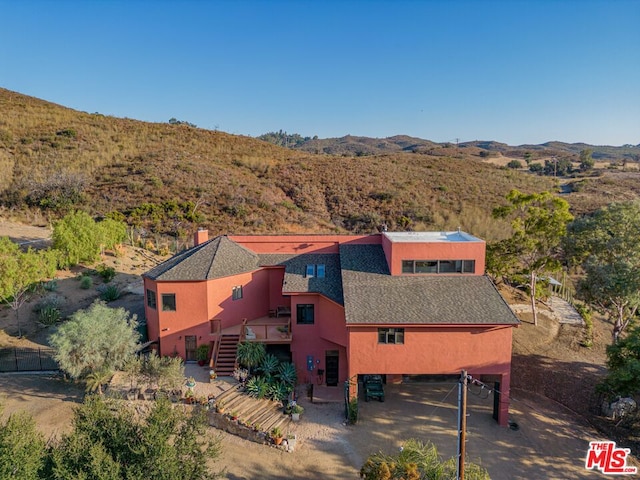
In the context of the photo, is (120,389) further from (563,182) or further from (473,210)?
(563,182)

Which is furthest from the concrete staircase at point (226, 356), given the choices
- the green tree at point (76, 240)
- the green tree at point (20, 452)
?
the green tree at point (76, 240)

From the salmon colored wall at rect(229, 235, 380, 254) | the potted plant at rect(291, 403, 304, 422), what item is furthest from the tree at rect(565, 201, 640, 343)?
the potted plant at rect(291, 403, 304, 422)

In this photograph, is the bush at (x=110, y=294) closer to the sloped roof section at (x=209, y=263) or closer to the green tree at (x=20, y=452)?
the sloped roof section at (x=209, y=263)

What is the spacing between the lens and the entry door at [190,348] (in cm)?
2212

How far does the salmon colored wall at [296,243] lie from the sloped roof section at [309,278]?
1.41 feet

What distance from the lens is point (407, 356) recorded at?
1791cm

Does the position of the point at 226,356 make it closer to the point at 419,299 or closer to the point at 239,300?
the point at 239,300

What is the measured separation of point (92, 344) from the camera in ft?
60.3

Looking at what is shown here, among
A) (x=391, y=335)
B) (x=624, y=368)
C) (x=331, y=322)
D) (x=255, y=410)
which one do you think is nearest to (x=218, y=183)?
(x=331, y=322)

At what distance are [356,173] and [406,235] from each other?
145ft

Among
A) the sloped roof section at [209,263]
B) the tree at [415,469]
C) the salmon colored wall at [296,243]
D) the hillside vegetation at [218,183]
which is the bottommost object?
the tree at [415,469]

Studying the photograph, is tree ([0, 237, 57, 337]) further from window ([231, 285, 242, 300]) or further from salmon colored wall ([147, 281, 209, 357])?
window ([231, 285, 242, 300])

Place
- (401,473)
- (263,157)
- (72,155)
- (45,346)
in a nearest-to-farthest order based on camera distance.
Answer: (401,473) → (45,346) → (72,155) → (263,157)

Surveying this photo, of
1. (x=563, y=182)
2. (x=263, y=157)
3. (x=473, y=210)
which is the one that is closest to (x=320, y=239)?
(x=473, y=210)
